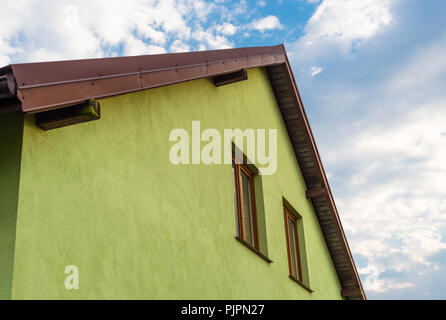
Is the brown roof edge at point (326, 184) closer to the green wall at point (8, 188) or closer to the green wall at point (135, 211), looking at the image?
the green wall at point (135, 211)

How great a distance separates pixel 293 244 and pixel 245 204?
294 cm

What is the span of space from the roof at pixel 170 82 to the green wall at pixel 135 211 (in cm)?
44

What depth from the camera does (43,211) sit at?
15.4 ft

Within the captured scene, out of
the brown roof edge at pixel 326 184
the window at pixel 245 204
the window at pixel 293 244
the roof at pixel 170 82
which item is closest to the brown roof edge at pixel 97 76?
the roof at pixel 170 82

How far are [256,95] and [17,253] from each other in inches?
291

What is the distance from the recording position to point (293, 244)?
1229cm

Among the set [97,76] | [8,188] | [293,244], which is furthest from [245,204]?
[8,188]

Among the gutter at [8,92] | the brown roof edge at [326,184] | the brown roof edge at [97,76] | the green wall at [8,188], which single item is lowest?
the green wall at [8,188]

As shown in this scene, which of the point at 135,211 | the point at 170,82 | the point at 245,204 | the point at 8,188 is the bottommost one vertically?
the point at 8,188

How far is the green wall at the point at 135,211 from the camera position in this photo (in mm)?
4695

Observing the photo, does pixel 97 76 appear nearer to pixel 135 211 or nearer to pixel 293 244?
pixel 135 211
